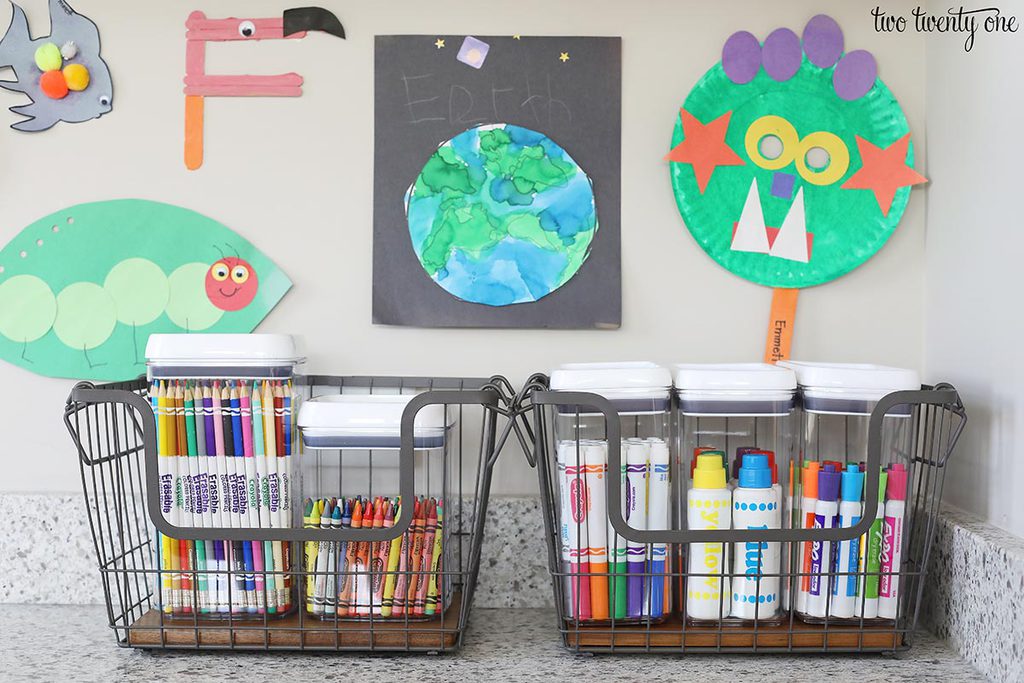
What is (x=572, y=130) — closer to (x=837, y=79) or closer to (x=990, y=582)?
(x=837, y=79)

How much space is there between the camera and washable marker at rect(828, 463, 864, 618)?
96cm

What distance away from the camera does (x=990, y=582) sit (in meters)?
0.93

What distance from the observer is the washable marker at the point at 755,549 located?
0.96m

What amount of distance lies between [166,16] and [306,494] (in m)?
0.68

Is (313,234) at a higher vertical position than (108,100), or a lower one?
lower

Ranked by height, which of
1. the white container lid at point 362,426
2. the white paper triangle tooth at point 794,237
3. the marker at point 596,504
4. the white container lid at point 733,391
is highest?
the white paper triangle tooth at point 794,237

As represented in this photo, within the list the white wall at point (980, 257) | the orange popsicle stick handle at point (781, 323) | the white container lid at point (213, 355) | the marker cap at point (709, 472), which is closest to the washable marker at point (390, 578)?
the white container lid at point (213, 355)

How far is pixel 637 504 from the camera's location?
957 mm

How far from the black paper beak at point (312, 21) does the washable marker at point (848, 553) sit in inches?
33.1

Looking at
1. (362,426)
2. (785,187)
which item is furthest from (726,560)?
(785,187)

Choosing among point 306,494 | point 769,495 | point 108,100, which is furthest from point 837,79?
point 108,100

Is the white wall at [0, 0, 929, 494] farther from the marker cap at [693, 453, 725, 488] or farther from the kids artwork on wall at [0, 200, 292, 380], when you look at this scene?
the marker cap at [693, 453, 725, 488]

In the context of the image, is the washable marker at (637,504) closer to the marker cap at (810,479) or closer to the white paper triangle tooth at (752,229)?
the marker cap at (810,479)

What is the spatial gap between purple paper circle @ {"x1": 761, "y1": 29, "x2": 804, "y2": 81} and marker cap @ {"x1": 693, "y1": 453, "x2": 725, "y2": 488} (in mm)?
548
